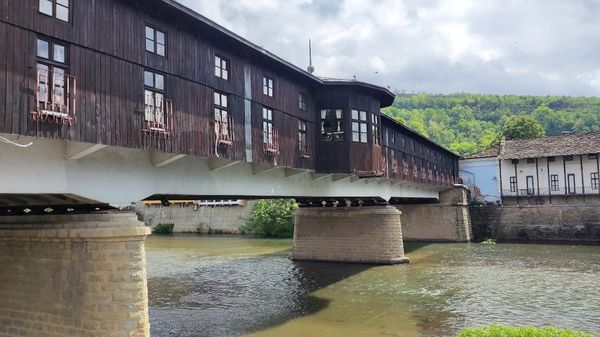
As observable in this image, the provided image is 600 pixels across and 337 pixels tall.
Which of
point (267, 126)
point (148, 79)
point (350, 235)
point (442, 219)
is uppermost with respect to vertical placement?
point (148, 79)

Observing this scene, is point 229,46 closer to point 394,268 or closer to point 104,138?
point 104,138

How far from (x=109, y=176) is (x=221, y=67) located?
5.62 meters

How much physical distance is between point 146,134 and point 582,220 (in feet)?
143

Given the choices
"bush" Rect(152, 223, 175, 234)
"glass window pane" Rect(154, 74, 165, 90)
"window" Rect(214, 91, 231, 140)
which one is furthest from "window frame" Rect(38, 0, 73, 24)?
"bush" Rect(152, 223, 175, 234)

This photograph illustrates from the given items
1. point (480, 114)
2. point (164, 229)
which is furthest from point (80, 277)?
point (480, 114)

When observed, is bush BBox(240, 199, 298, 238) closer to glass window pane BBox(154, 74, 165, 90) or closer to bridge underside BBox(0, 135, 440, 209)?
bridge underside BBox(0, 135, 440, 209)

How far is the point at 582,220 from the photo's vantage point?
44438mm

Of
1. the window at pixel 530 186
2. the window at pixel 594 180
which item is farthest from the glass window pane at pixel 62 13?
the window at pixel 594 180

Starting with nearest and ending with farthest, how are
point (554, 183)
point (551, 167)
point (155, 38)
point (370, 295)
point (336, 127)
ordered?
point (155, 38)
point (370, 295)
point (336, 127)
point (554, 183)
point (551, 167)

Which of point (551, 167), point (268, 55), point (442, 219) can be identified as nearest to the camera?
point (268, 55)

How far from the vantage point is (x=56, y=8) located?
35.2ft

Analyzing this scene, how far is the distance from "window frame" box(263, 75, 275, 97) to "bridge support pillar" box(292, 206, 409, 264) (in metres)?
13.4

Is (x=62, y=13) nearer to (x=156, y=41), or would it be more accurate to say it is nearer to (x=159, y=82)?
(x=156, y=41)

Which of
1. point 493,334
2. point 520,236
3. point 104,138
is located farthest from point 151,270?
point 520,236
